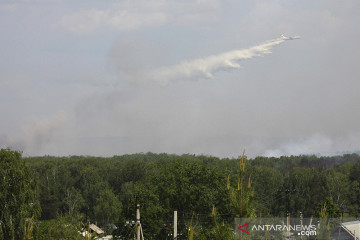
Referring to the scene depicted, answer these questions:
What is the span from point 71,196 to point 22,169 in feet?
199

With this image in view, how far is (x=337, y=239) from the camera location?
38000mm

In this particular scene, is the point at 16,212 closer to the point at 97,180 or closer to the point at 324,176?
the point at 97,180

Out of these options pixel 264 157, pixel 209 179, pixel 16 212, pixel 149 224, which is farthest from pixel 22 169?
pixel 264 157

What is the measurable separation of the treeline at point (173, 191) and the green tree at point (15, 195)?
38.1 feet

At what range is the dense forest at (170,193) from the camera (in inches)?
1907

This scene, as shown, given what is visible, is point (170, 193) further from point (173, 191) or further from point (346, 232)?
point (346, 232)

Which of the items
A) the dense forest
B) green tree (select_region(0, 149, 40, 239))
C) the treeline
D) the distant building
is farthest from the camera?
the treeline

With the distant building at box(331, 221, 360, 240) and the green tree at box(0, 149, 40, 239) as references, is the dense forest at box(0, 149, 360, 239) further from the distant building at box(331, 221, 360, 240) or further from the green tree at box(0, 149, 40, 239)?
the distant building at box(331, 221, 360, 240)

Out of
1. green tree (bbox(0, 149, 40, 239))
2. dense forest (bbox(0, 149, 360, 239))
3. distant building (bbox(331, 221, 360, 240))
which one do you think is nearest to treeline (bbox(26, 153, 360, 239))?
dense forest (bbox(0, 149, 360, 239))

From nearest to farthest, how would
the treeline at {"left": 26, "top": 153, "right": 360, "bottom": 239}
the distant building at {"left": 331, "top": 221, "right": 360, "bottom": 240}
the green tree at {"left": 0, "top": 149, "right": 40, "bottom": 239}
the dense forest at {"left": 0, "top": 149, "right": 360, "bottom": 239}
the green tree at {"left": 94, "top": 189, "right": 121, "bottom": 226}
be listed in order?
the distant building at {"left": 331, "top": 221, "right": 360, "bottom": 240} → the green tree at {"left": 0, "top": 149, "right": 40, "bottom": 239} → the dense forest at {"left": 0, "top": 149, "right": 360, "bottom": 239} → the treeline at {"left": 26, "top": 153, "right": 360, "bottom": 239} → the green tree at {"left": 94, "top": 189, "right": 121, "bottom": 226}

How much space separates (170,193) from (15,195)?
62.8ft

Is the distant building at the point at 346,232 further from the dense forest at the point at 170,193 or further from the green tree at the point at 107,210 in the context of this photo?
the green tree at the point at 107,210

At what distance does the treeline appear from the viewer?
186 ft

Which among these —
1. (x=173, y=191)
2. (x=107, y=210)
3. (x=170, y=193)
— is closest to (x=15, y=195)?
(x=170, y=193)
